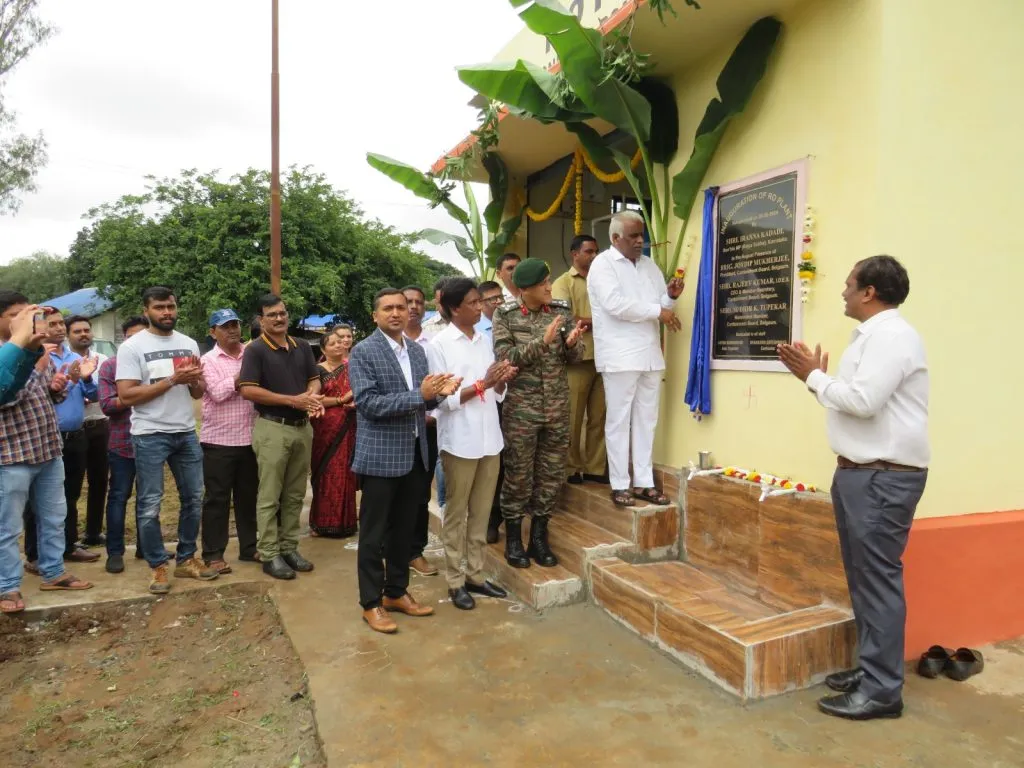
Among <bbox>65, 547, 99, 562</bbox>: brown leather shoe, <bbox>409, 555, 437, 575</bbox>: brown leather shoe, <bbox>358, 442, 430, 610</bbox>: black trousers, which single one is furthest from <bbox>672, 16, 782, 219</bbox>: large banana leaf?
<bbox>65, 547, 99, 562</bbox>: brown leather shoe

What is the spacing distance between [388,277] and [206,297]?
19.6ft

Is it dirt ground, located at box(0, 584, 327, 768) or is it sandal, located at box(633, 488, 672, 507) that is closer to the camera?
dirt ground, located at box(0, 584, 327, 768)

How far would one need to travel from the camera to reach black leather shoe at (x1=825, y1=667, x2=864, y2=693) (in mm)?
3023

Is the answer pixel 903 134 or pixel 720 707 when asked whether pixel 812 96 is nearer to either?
pixel 903 134

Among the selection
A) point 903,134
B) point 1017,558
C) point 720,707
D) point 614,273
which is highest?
point 903,134

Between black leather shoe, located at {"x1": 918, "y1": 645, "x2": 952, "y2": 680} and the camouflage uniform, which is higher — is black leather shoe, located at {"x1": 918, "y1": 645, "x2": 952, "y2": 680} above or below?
Answer: below

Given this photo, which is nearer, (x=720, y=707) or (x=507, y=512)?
(x=720, y=707)

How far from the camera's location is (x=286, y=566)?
15.8ft

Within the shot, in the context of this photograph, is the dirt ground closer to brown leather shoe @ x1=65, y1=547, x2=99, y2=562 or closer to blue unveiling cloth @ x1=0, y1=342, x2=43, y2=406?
brown leather shoe @ x1=65, y1=547, x2=99, y2=562

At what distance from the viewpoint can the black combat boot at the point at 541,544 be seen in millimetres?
4426

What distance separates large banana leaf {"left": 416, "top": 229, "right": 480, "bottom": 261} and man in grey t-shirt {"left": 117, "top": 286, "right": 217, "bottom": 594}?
12.7 feet

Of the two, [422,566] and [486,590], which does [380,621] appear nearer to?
[486,590]

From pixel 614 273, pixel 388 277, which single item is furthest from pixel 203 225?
pixel 614 273

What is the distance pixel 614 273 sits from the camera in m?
4.45
